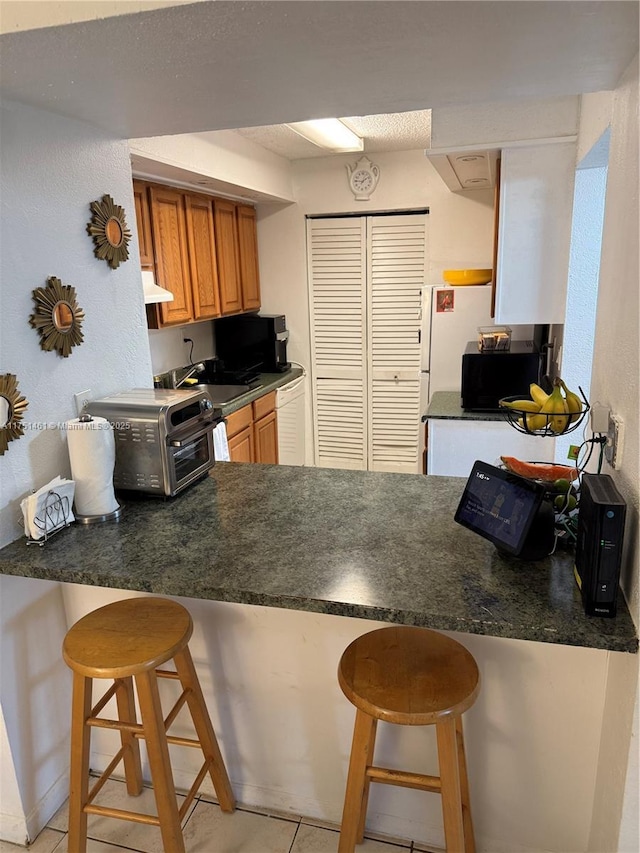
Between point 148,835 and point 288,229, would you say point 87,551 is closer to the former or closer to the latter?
point 148,835

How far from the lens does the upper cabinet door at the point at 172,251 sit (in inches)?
125

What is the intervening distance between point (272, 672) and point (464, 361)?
1831 mm

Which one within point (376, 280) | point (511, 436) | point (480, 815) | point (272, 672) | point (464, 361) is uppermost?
point (376, 280)

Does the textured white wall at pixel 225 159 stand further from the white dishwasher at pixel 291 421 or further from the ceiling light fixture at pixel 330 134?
the white dishwasher at pixel 291 421

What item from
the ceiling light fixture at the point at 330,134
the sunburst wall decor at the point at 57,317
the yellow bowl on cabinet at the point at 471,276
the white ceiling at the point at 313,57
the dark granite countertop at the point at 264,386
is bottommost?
the dark granite countertop at the point at 264,386

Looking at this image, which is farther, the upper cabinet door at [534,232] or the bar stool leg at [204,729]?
the upper cabinet door at [534,232]

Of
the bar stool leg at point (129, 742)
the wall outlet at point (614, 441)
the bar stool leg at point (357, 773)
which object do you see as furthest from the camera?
the bar stool leg at point (129, 742)

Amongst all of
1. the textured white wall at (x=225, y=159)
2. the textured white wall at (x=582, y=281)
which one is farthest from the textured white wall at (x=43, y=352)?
the textured white wall at (x=582, y=281)

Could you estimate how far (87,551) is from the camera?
1502 millimetres

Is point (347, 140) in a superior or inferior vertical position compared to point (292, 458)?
superior

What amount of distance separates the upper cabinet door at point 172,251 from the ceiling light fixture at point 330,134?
30.5 inches

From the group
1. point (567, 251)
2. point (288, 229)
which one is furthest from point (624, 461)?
point (288, 229)

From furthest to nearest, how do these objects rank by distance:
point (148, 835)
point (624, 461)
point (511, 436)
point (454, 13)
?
point (511, 436), point (148, 835), point (624, 461), point (454, 13)

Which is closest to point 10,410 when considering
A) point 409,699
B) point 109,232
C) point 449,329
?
point 109,232
